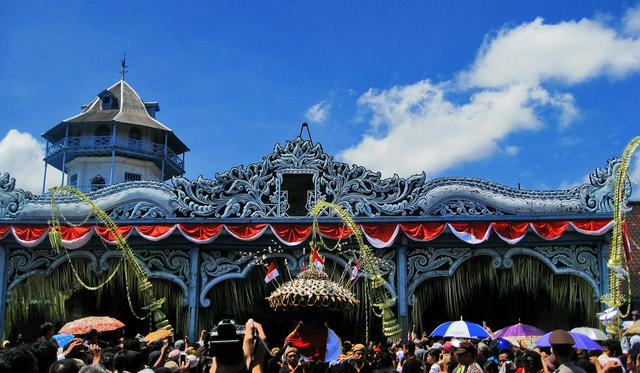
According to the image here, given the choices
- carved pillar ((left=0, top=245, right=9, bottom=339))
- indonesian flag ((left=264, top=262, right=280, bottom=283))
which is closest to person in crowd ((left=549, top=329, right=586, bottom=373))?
indonesian flag ((left=264, top=262, right=280, bottom=283))

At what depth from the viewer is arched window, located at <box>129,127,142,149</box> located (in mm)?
36500

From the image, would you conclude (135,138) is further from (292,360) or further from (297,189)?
(292,360)

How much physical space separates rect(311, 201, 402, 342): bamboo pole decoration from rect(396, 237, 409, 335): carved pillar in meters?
0.20

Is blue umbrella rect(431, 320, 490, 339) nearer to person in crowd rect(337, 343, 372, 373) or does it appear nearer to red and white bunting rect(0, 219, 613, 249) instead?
red and white bunting rect(0, 219, 613, 249)

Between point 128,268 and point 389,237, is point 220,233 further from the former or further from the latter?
point 389,237

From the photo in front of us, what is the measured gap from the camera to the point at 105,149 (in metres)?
35.4

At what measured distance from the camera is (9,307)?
1655 centimetres

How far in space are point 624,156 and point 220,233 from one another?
358 inches

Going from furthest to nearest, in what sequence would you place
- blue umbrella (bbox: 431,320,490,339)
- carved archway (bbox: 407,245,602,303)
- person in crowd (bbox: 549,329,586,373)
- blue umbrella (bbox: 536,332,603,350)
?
carved archway (bbox: 407,245,602,303)
blue umbrella (bbox: 431,320,490,339)
blue umbrella (bbox: 536,332,603,350)
person in crowd (bbox: 549,329,586,373)

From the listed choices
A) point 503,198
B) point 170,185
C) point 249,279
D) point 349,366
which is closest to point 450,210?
point 503,198

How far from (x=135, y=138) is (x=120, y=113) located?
4.89ft

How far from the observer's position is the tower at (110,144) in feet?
117

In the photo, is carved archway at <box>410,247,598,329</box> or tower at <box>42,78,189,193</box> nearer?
carved archway at <box>410,247,598,329</box>

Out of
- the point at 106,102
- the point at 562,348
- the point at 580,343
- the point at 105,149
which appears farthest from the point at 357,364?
the point at 106,102
